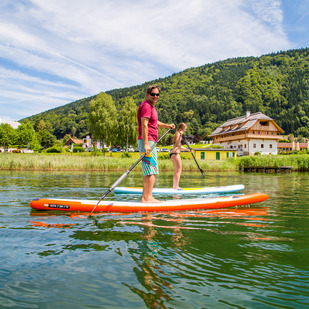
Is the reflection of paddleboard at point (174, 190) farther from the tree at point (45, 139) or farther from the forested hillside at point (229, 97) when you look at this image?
the forested hillside at point (229, 97)

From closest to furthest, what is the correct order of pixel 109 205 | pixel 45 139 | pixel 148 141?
pixel 109 205
pixel 148 141
pixel 45 139

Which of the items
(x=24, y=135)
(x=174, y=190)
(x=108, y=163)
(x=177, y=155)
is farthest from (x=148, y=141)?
(x=24, y=135)

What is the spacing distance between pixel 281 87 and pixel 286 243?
171845 millimetres

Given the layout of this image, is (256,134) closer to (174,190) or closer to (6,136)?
(174,190)

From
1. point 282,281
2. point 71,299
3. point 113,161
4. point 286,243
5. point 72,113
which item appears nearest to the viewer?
point 71,299

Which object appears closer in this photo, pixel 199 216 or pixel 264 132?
pixel 199 216

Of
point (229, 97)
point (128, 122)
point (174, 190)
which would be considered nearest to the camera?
point (174, 190)

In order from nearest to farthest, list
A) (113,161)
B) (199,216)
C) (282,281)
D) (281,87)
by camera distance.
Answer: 1. (282,281)
2. (199,216)
3. (113,161)
4. (281,87)

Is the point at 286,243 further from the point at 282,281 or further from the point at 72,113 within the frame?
the point at 72,113

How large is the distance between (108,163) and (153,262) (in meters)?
25.0

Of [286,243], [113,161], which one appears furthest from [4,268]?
[113,161]

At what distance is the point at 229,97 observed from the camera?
152 meters

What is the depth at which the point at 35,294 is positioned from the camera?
8.13 ft

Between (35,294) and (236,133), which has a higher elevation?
(236,133)
